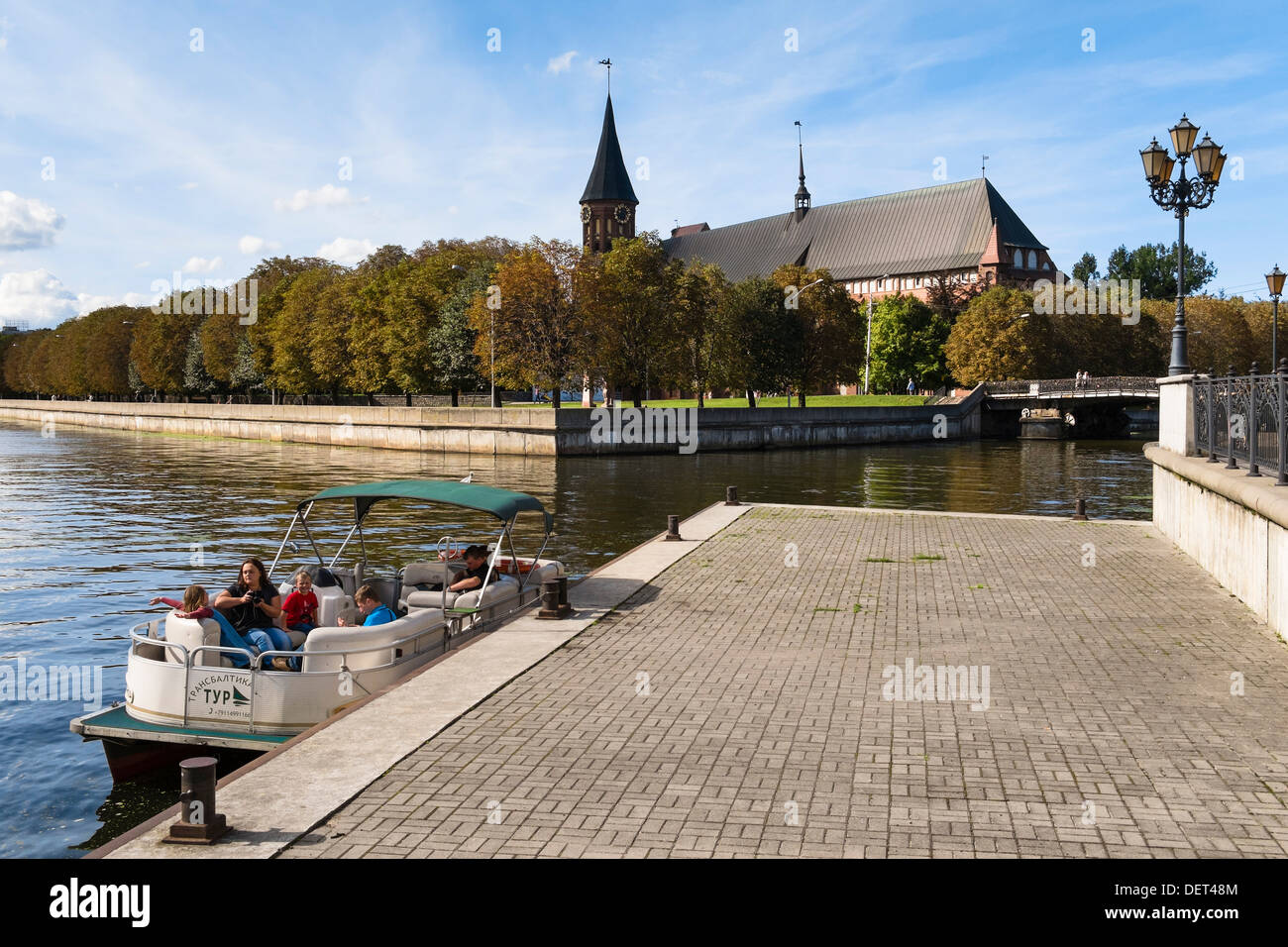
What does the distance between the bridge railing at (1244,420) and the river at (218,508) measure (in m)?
12.6

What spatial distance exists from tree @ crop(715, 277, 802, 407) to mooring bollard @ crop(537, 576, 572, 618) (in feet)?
237

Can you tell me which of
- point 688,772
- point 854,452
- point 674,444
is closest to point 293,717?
point 688,772

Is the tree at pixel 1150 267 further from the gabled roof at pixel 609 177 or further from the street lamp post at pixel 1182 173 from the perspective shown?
the street lamp post at pixel 1182 173

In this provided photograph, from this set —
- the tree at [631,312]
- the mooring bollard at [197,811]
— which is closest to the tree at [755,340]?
the tree at [631,312]

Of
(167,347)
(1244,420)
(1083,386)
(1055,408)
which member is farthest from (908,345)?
(1244,420)

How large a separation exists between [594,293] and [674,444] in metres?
11.6

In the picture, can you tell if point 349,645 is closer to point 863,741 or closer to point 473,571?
point 473,571

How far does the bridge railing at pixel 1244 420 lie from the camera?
13.5 metres

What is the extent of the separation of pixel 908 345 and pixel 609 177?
61055 millimetres

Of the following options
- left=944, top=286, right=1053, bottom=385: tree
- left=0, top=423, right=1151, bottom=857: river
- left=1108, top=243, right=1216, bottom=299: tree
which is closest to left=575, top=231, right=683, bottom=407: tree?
left=0, top=423, right=1151, bottom=857: river

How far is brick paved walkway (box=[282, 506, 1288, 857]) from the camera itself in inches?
273

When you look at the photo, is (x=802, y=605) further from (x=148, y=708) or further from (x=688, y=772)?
(x=148, y=708)

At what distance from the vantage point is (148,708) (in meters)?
10.9

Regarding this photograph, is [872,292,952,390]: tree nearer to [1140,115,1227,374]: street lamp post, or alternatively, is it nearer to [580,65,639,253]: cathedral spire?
[580,65,639,253]: cathedral spire
